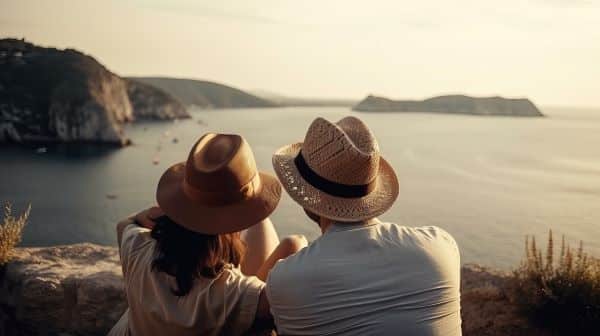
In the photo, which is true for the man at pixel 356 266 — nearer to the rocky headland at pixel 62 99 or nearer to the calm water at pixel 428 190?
the calm water at pixel 428 190

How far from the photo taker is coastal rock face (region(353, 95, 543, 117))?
482 ft

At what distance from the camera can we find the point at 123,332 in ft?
6.40

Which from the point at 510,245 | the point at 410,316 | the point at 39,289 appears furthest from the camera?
the point at 510,245

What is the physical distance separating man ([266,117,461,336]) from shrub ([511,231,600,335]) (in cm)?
161

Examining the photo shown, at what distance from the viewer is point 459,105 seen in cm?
15138

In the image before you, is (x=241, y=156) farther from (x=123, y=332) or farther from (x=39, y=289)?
(x=39, y=289)

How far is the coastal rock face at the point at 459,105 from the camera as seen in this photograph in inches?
5782

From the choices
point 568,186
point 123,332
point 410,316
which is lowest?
point 568,186

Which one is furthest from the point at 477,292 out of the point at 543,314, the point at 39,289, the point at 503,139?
the point at 503,139

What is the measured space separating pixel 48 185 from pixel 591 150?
56372mm

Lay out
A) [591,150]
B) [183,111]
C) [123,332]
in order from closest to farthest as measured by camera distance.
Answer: [123,332] < [591,150] < [183,111]

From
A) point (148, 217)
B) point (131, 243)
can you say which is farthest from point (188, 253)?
point (148, 217)

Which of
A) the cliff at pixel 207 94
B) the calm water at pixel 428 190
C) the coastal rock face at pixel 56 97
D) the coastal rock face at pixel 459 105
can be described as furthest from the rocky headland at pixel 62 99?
the coastal rock face at pixel 459 105

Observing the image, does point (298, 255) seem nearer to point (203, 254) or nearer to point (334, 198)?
point (334, 198)
